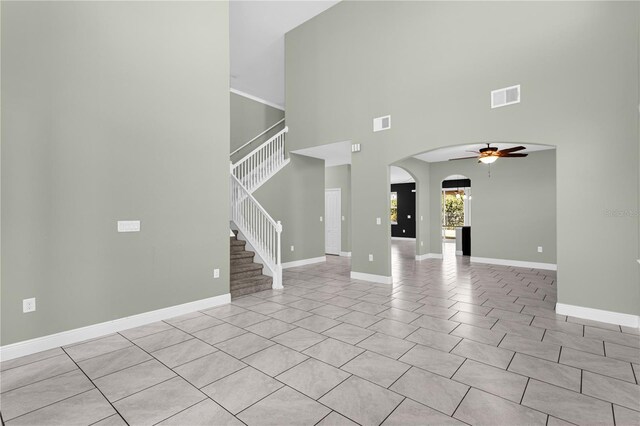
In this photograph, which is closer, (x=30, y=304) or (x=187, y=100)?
(x=30, y=304)

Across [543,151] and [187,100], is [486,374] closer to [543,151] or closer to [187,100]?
[187,100]

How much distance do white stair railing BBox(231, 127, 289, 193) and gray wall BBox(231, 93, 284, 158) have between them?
1.94 meters

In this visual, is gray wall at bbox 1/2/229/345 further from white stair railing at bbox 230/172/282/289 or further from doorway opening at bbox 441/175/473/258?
doorway opening at bbox 441/175/473/258

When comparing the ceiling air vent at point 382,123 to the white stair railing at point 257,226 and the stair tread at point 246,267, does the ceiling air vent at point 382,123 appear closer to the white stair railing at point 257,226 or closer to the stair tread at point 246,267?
the white stair railing at point 257,226

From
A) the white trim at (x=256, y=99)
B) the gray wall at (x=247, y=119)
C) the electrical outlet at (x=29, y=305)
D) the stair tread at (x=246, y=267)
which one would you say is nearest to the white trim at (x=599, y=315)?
the stair tread at (x=246, y=267)

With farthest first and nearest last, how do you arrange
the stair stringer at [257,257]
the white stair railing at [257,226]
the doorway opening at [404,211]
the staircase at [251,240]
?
the doorway opening at [404,211] → the stair stringer at [257,257] → the white stair railing at [257,226] → the staircase at [251,240]

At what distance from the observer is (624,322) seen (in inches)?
155

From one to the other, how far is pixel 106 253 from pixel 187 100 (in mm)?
2349

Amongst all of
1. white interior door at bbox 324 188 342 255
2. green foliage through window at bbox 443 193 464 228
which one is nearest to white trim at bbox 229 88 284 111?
white interior door at bbox 324 188 342 255

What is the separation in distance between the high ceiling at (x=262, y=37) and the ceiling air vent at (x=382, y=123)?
3015 mm

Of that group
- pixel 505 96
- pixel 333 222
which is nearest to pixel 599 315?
pixel 505 96

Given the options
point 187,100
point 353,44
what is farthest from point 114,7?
point 353,44

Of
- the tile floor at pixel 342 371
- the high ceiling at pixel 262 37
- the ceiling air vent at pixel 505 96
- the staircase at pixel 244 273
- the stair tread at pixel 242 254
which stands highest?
the high ceiling at pixel 262 37

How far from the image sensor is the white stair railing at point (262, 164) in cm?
762
